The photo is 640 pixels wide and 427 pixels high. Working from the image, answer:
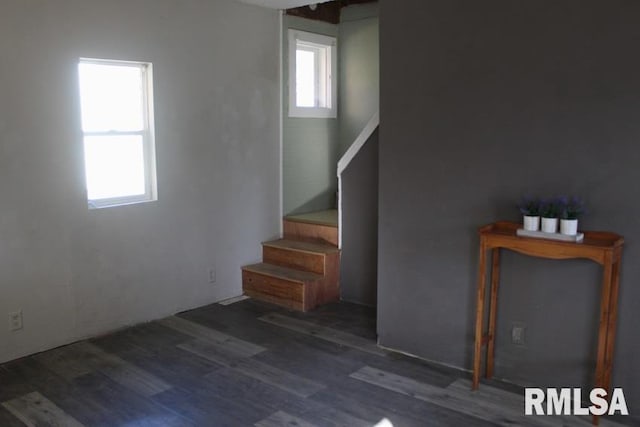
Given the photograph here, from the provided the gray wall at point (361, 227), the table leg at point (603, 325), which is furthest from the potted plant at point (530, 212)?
the gray wall at point (361, 227)

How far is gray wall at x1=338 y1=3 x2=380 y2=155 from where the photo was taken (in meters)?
5.38

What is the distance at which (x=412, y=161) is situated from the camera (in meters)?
3.49

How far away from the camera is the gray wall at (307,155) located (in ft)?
17.2

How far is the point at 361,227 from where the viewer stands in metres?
4.61

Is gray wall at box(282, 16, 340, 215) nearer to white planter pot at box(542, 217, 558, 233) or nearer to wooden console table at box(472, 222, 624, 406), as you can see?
wooden console table at box(472, 222, 624, 406)

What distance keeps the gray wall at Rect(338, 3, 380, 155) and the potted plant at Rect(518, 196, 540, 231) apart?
2.67 meters

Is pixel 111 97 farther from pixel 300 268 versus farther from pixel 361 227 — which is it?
pixel 361 227

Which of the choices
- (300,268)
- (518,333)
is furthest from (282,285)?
(518,333)

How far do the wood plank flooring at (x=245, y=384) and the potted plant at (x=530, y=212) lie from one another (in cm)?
97

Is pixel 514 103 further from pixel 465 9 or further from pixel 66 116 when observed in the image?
pixel 66 116

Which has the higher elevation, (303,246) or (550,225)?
(550,225)

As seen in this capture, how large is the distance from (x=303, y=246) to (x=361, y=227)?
→ 0.63m

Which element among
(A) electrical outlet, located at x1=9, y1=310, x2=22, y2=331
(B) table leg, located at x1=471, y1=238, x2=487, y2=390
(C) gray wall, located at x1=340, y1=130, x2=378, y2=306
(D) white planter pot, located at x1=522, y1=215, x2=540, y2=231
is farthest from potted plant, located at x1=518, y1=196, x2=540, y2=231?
(A) electrical outlet, located at x1=9, y1=310, x2=22, y2=331

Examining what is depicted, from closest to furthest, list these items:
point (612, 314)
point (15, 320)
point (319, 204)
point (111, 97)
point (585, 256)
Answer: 1. point (585, 256)
2. point (612, 314)
3. point (15, 320)
4. point (111, 97)
5. point (319, 204)
